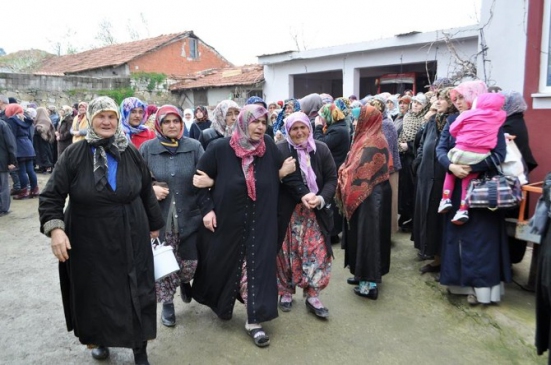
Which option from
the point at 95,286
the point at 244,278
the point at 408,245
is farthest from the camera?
the point at 408,245

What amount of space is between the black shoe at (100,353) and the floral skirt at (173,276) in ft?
1.76

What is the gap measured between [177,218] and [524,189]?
2.85m

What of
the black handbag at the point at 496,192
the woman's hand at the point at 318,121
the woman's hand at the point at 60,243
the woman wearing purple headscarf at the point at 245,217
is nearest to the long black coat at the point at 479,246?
the black handbag at the point at 496,192

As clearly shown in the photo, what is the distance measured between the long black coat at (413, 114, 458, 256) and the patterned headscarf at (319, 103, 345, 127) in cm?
105

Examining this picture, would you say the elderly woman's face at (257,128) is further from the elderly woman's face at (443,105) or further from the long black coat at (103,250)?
the elderly woman's face at (443,105)

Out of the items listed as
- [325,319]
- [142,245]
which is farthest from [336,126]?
[142,245]

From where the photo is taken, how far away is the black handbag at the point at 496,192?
3330 millimetres

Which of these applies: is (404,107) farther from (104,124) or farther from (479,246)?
(104,124)

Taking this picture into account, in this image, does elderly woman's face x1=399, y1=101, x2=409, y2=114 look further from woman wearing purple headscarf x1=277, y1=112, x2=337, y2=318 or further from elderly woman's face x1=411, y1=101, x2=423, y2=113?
woman wearing purple headscarf x1=277, y1=112, x2=337, y2=318

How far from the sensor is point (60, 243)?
8.29ft

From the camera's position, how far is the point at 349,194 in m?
3.86

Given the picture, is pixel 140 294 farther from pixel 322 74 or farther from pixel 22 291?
pixel 322 74

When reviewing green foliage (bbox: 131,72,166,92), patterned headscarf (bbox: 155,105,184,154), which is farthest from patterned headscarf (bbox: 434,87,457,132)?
green foliage (bbox: 131,72,166,92)

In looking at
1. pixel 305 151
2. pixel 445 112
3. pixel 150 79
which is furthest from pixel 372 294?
pixel 150 79
